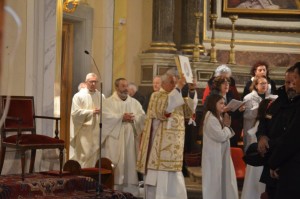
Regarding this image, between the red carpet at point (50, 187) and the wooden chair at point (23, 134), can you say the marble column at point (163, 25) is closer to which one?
the wooden chair at point (23, 134)

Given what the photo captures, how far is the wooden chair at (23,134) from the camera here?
7.72 meters

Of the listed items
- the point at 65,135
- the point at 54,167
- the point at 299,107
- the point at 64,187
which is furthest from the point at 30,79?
the point at 299,107

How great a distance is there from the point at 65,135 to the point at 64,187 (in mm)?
4837

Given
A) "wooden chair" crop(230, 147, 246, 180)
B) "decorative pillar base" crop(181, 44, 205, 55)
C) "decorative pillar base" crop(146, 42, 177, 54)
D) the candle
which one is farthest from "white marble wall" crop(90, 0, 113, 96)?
"wooden chair" crop(230, 147, 246, 180)

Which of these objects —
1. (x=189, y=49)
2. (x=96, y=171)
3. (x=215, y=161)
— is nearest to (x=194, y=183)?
(x=215, y=161)

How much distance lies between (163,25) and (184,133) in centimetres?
427

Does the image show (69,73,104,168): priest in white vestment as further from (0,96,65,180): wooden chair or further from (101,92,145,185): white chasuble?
(0,96,65,180): wooden chair

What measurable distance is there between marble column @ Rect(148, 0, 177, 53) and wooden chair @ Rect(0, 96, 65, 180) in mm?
4882

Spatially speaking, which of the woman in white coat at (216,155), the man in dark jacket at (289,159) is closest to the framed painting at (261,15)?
the woman in white coat at (216,155)

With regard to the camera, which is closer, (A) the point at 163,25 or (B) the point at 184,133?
(B) the point at 184,133

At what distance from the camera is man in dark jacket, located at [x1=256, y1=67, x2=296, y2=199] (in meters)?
5.21

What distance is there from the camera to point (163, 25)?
512 inches

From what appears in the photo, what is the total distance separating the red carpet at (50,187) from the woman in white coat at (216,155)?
4.02ft

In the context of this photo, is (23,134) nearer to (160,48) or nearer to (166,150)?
(166,150)
